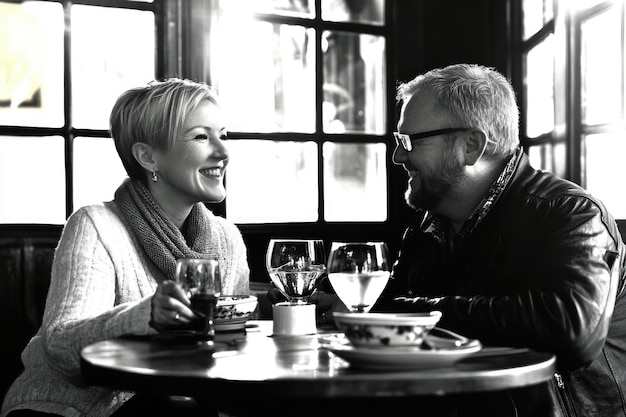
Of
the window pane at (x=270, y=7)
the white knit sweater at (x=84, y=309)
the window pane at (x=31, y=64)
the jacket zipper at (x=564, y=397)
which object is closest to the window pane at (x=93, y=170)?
the window pane at (x=31, y=64)

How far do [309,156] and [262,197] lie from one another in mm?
284

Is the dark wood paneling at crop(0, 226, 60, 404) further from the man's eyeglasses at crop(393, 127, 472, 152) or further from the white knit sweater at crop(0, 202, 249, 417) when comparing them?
the man's eyeglasses at crop(393, 127, 472, 152)

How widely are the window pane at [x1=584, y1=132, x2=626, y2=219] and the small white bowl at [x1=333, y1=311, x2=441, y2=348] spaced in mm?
1531

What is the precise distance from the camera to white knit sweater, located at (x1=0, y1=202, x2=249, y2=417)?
1.66 m

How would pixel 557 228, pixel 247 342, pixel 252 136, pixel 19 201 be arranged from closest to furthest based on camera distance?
pixel 247 342
pixel 557 228
pixel 19 201
pixel 252 136

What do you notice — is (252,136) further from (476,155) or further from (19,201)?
(476,155)

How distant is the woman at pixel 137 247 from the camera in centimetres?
168

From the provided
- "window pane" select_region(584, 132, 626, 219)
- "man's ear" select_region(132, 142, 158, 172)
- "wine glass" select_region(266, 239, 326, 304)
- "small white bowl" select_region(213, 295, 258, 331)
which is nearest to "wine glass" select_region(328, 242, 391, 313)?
"wine glass" select_region(266, 239, 326, 304)

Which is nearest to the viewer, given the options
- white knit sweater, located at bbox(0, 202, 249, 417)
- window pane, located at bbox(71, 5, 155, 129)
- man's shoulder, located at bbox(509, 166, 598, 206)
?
white knit sweater, located at bbox(0, 202, 249, 417)

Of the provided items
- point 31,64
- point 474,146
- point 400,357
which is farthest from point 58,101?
point 400,357

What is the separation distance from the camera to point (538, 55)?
10.2ft

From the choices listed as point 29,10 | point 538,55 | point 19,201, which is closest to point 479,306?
point 538,55

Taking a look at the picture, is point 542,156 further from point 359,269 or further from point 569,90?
point 359,269

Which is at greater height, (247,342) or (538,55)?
Answer: (538,55)
